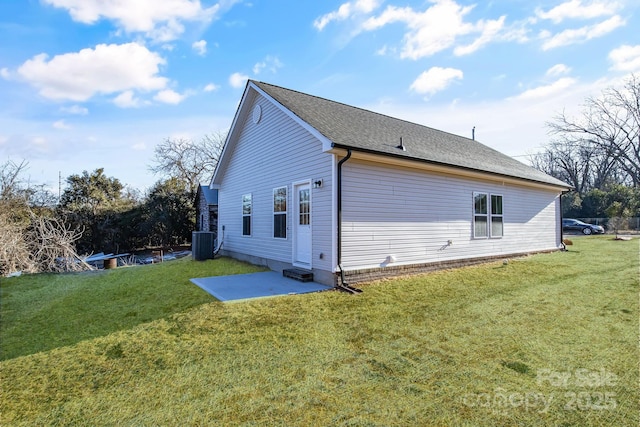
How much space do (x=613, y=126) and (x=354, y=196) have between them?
126ft

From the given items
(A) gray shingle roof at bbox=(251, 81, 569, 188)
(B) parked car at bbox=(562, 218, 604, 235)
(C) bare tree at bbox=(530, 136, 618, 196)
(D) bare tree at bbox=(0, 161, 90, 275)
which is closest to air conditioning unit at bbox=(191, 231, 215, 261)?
(D) bare tree at bbox=(0, 161, 90, 275)

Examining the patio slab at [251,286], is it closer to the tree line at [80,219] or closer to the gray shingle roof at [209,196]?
the tree line at [80,219]

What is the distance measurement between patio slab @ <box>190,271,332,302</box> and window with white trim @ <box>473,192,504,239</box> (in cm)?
564

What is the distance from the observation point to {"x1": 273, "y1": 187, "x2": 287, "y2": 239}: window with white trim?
8320 millimetres

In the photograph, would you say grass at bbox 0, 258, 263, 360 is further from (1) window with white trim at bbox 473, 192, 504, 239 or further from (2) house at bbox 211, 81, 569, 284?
(1) window with white trim at bbox 473, 192, 504, 239

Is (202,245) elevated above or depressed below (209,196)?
below

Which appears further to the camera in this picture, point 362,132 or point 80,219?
point 80,219

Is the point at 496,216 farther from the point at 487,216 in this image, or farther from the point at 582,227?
the point at 582,227

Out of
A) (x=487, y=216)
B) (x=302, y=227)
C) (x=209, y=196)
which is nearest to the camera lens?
(x=302, y=227)

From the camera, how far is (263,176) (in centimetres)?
952

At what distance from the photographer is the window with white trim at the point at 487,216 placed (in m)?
9.47

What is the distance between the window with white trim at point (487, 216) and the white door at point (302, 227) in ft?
17.2

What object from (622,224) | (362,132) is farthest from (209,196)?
(622,224)

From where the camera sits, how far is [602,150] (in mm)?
32562
